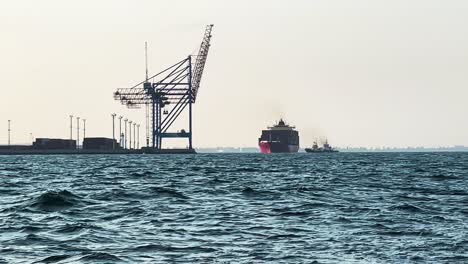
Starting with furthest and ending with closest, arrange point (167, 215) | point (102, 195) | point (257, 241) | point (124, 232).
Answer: point (102, 195) → point (167, 215) → point (124, 232) → point (257, 241)

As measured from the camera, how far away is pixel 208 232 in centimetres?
2478

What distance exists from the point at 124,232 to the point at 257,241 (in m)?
4.17

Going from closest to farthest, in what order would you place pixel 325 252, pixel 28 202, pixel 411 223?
pixel 325 252 < pixel 411 223 < pixel 28 202

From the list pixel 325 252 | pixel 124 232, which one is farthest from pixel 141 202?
pixel 325 252

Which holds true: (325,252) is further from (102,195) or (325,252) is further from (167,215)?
(102,195)

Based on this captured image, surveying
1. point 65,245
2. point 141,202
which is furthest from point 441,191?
point 65,245

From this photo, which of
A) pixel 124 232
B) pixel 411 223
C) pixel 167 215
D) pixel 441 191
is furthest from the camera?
pixel 441 191

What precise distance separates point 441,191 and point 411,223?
18.4 metres

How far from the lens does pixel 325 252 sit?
830 inches

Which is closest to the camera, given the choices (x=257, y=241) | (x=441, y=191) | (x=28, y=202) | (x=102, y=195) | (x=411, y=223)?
(x=257, y=241)

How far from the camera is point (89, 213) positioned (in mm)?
30547

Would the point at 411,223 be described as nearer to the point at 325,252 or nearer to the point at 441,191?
the point at 325,252

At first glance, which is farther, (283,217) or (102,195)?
(102,195)

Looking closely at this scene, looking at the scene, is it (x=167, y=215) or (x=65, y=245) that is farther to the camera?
(x=167, y=215)
